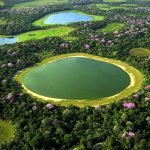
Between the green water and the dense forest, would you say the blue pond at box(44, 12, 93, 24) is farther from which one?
the green water

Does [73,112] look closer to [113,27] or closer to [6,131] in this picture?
[6,131]

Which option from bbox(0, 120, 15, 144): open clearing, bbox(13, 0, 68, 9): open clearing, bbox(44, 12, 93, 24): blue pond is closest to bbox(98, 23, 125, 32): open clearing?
bbox(44, 12, 93, 24): blue pond

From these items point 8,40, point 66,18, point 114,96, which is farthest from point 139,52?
point 66,18

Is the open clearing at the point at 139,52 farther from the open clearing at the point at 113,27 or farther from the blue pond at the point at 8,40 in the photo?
the blue pond at the point at 8,40

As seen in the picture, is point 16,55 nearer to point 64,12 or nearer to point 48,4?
point 64,12

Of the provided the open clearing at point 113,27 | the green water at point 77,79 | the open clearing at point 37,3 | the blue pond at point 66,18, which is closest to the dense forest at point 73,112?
the green water at point 77,79

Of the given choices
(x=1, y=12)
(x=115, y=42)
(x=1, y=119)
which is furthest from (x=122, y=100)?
(x=1, y=12)
